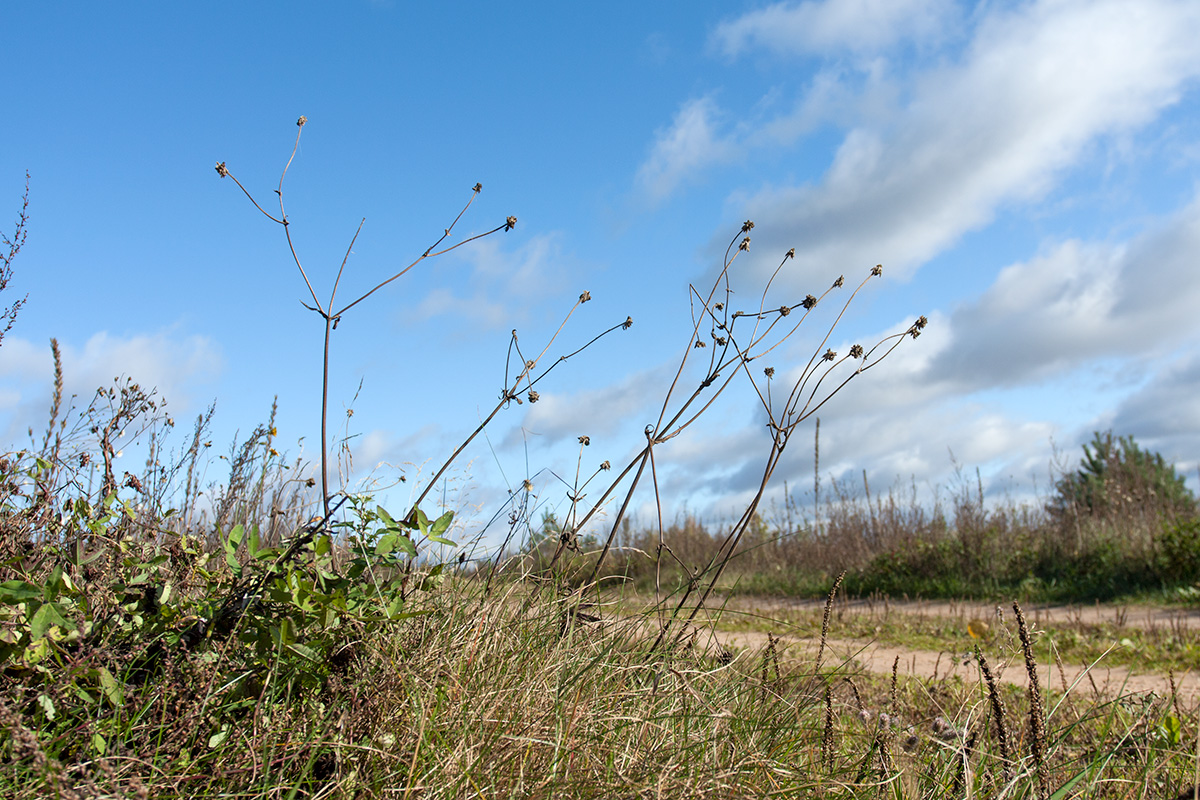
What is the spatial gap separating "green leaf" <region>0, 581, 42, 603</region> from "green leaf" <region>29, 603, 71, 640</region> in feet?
0.11

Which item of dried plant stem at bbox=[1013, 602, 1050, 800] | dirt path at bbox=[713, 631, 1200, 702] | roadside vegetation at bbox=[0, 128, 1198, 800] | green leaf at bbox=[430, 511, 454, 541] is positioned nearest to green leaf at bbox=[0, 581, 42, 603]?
roadside vegetation at bbox=[0, 128, 1198, 800]

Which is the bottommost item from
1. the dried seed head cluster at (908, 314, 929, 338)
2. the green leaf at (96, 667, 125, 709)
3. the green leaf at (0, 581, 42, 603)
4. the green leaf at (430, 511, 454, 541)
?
the green leaf at (96, 667, 125, 709)

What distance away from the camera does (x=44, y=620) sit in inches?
62.9

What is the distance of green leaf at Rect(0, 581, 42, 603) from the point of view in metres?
1.60

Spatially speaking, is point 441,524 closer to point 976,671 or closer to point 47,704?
point 47,704

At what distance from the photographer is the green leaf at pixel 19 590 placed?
62.9 inches

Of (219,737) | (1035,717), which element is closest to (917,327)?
(1035,717)

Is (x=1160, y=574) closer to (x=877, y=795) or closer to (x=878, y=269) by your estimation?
(x=878, y=269)

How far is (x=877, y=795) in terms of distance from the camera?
1880 mm

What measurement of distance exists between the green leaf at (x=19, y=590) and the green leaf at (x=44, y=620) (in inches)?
1.4

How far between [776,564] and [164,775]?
40.1ft

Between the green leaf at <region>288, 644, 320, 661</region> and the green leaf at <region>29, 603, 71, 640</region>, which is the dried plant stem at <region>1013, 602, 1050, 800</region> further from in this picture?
the green leaf at <region>29, 603, 71, 640</region>

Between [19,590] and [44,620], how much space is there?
84 millimetres

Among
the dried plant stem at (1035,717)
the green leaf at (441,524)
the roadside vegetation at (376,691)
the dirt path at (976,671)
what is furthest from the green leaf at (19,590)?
the dirt path at (976,671)
